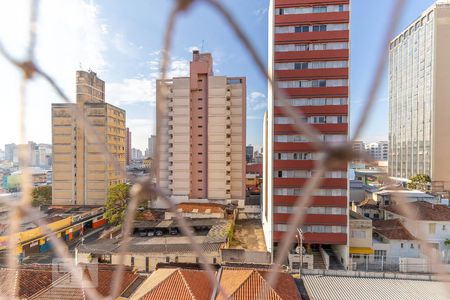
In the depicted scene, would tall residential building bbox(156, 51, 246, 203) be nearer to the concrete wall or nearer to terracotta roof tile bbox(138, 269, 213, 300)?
terracotta roof tile bbox(138, 269, 213, 300)

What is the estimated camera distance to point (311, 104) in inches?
230

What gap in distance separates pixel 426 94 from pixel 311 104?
11.8 m

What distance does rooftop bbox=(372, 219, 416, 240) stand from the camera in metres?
5.57

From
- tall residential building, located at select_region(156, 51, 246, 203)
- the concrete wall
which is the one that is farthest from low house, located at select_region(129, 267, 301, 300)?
the concrete wall

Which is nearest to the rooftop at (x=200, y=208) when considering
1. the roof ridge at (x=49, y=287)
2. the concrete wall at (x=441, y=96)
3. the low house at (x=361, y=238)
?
the low house at (x=361, y=238)

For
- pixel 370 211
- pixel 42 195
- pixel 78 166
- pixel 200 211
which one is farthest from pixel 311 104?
pixel 42 195

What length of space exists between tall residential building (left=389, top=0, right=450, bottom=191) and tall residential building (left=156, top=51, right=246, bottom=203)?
8.54 m

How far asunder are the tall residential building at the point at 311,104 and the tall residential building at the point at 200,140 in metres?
4.86

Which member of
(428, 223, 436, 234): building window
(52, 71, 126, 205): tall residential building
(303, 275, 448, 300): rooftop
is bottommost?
(428, 223, 436, 234): building window

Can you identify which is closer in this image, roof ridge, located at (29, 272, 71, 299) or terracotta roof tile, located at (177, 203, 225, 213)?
roof ridge, located at (29, 272, 71, 299)

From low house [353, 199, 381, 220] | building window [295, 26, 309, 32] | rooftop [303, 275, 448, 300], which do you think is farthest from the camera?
low house [353, 199, 381, 220]

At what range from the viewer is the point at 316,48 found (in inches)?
235

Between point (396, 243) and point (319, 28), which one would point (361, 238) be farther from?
point (319, 28)

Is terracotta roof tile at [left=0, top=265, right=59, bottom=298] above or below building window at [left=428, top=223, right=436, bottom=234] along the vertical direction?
above
